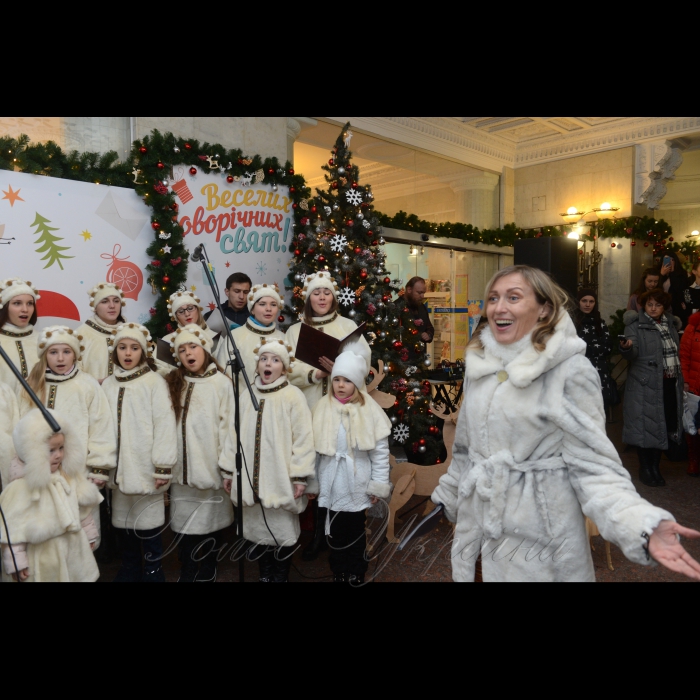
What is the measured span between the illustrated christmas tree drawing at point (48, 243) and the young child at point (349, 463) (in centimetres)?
288

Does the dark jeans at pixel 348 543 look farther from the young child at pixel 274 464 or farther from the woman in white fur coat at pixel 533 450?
the woman in white fur coat at pixel 533 450

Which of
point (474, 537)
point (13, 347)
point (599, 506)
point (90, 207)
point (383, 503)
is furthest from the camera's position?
point (90, 207)

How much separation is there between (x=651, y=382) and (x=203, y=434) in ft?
14.3

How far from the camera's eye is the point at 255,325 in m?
4.08

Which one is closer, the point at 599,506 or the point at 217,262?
the point at 599,506

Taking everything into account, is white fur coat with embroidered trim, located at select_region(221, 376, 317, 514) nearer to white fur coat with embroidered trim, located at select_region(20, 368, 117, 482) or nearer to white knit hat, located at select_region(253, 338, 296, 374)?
white knit hat, located at select_region(253, 338, 296, 374)

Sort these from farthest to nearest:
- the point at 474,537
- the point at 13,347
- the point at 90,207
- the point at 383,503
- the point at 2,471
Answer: the point at 90,207
the point at 383,503
the point at 13,347
the point at 2,471
the point at 474,537

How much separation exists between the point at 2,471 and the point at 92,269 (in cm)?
239

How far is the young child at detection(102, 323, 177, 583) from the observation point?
3.09 metres

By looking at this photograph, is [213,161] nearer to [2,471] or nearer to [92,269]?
[92,269]

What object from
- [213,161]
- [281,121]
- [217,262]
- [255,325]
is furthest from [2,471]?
[281,121]

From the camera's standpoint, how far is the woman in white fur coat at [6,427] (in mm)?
2967

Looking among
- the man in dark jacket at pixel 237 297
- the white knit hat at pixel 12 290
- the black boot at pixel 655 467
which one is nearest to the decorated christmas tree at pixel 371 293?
the man in dark jacket at pixel 237 297

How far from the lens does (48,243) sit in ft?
15.3
